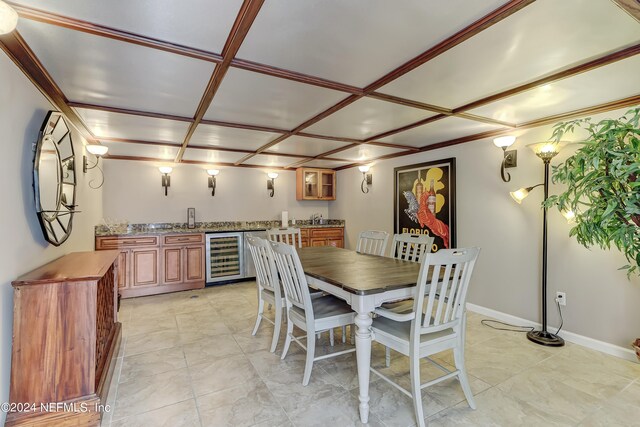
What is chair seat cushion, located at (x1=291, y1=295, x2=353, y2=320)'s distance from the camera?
88.2 inches

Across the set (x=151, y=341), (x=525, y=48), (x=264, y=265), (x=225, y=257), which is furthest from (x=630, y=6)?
(x=225, y=257)

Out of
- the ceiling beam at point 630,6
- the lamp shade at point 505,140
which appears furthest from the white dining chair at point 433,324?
the lamp shade at point 505,140

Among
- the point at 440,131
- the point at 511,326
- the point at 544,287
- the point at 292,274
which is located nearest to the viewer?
the point at 292,274

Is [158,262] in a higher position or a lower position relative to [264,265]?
lower

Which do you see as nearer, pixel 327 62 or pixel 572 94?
pixel 327 62

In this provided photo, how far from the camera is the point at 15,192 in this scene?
1.75 meters

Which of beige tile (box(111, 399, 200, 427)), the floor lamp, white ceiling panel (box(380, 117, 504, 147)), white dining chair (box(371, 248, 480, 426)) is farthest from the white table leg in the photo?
white ceiling panel (box(380, 117, 504, 147))

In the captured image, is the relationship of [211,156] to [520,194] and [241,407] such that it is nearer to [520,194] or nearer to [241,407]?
[241,407]

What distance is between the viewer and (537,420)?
1.79 meters

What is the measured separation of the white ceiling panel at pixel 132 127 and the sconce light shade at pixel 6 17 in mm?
1559

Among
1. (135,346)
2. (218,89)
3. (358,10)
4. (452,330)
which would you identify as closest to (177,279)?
(135,346)

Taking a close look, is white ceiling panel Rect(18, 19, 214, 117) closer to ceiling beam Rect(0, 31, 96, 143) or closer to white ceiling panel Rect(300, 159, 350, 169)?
ceiling beam Rect(0, 31, 96, 143)

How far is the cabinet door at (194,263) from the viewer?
4.62 meters

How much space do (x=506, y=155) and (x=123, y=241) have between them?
16.0 ft
